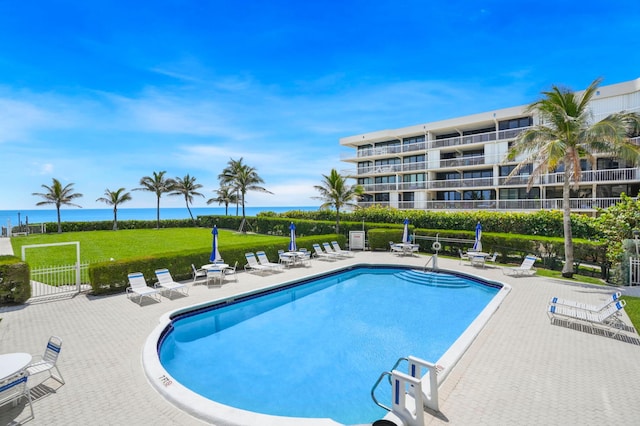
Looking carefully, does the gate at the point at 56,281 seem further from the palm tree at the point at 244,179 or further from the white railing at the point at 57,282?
the palm tree at the point at 244,179

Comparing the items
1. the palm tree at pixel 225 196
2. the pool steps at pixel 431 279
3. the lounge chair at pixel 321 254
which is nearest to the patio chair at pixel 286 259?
the lounge chair at pixel 321 254

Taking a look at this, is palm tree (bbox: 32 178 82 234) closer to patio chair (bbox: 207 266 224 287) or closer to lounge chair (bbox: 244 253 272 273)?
lounge chair (bbox: 244 253 272 273)

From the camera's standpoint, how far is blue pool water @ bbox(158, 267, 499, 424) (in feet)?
20.2

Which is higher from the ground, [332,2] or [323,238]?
[332,2]

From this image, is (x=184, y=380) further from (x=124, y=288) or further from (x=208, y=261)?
(x=208, y=261)

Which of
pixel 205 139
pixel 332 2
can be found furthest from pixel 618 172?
pixel 205 139

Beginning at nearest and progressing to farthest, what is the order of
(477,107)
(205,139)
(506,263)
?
(506,263) < (477,107) < (205,139)

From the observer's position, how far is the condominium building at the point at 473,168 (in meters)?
26.5

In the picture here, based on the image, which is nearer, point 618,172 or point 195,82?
point 195,82

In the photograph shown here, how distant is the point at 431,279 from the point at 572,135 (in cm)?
912

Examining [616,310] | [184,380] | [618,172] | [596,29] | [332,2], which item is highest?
[332,2]

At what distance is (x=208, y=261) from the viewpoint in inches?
599

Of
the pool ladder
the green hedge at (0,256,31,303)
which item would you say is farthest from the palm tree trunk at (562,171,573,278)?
the green hedge at (0,256,31,303)

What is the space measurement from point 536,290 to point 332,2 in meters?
15.8
